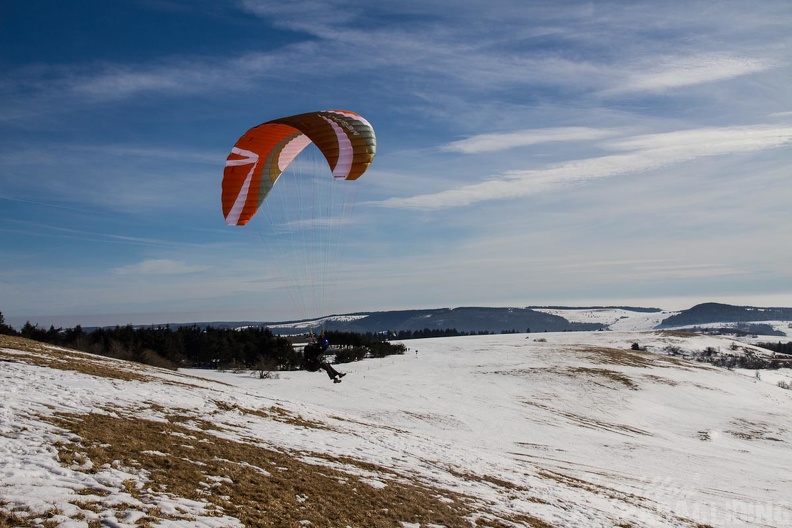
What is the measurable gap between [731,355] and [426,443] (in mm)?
135511

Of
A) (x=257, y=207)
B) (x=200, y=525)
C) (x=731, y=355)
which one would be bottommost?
(x=731, y=355)

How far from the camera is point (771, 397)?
200ft

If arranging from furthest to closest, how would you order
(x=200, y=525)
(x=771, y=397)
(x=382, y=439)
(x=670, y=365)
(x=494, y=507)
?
(x=670, y=365), (x=771, y=397), (x=382, y=439), (x=494, y=507), (x=200, y=525)

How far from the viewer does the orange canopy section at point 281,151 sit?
16.9 m

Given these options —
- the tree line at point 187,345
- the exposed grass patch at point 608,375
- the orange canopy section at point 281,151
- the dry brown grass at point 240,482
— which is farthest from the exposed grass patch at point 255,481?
the exposed grass patch at point 608,375

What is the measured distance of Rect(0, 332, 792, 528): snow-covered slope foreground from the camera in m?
8.19

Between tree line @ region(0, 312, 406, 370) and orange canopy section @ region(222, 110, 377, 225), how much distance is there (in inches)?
1529

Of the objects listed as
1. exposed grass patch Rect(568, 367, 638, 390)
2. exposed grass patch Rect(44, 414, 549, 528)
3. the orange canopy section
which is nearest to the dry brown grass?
exposed grass patch Rect(44, 414, 549, 528)

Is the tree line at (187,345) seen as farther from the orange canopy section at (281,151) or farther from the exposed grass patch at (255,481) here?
the exposed grass patch at (255,481)

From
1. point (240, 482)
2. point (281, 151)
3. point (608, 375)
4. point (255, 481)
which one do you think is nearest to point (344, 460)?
point (255, 481)

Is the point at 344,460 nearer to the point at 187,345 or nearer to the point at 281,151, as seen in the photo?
the point at 281,151

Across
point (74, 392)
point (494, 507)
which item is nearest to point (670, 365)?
point (494, 507)

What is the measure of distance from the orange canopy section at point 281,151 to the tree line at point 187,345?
127ft

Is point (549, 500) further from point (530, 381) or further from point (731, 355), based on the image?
point (731, 355)
